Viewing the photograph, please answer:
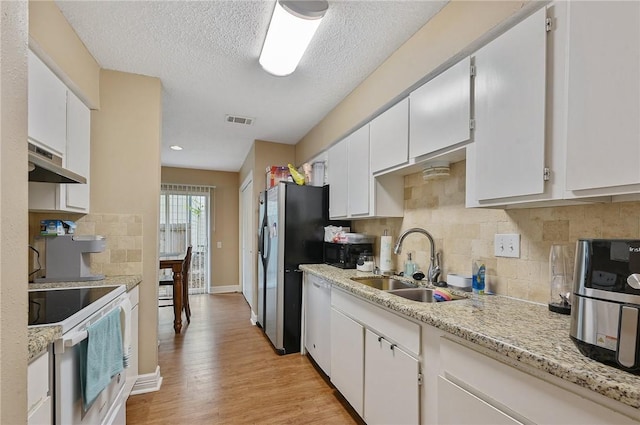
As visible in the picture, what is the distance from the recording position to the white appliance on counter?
1.10 metres

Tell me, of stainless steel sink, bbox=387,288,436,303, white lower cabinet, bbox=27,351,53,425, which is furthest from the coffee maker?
stainless steel sink, bbox=387,288,436,303

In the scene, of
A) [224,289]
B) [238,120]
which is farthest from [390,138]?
[224,289]

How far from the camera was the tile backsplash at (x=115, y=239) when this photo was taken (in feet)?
7.38

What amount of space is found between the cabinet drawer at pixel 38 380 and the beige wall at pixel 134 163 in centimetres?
139

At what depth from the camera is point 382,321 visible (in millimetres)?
1633

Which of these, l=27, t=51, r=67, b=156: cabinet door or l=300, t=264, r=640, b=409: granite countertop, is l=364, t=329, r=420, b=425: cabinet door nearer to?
l=300, t=264, r=640, b=409: granite countertop

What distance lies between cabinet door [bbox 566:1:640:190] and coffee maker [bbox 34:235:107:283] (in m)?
2.69

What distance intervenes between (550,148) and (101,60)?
2.83 meters

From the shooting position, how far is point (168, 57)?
2117 millimetres

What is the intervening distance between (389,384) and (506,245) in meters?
0.96

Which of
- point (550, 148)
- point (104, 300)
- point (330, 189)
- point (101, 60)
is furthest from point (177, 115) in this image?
point (550, 148)

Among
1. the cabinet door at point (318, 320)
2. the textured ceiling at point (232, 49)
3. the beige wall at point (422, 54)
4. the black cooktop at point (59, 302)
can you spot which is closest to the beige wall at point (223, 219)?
the textured ceiling at point (232, 49)

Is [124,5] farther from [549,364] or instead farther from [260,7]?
[549,364]

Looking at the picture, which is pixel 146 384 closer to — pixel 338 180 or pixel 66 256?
pixel 66 256
